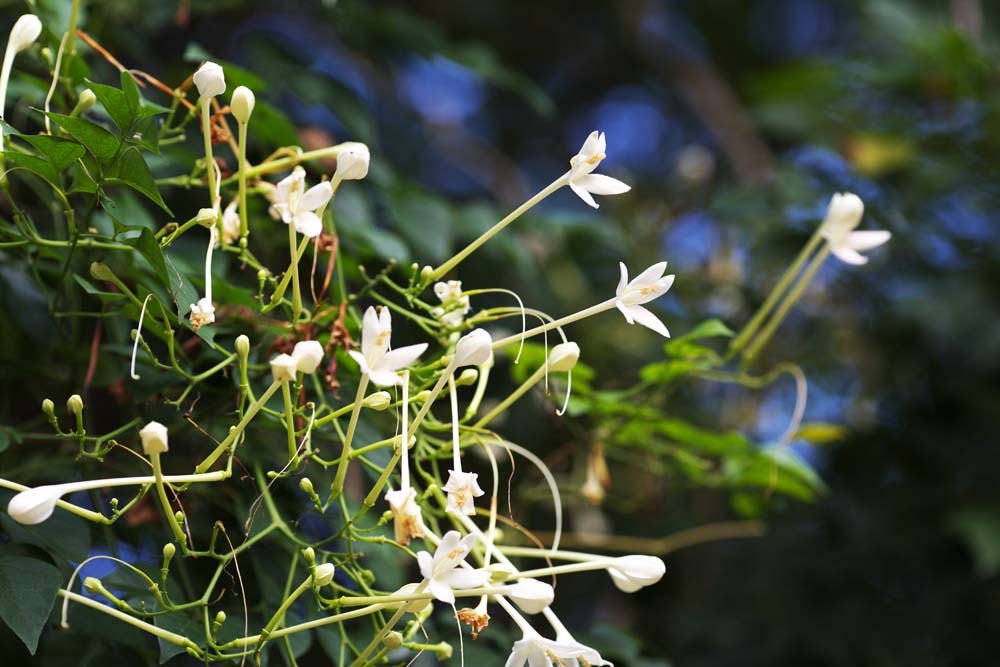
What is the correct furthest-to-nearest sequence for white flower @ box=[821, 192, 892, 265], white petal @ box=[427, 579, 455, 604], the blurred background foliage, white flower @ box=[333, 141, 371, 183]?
the blurred background foliage < white flower @ box=[821, 192, 892, 265] < white flower @ box=[333, 141, 371, 183] < white petal @ box=[427, 579, 455, 604]

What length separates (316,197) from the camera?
0.54m

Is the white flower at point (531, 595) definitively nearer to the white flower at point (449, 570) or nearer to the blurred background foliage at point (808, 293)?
the white flower at point (449, 570)

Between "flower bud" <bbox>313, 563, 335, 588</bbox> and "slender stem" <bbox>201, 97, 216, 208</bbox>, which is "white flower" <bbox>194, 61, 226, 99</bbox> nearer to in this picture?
"slender stem" <bbox>201, 97, 216, 208</bbox>

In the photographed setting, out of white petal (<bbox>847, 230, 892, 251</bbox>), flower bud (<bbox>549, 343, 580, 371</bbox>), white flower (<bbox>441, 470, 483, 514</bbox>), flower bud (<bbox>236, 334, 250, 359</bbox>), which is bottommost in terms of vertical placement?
white petal (<bbox>847, 230, 892, 251</bbox>)

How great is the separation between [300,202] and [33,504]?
0.20 metres

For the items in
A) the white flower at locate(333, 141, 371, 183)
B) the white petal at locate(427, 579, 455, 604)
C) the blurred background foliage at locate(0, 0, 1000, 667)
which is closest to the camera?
the white petal at locate(427, 579, 455, 604)

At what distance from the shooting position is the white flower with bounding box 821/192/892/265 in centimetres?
77

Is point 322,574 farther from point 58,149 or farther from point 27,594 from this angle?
point 58,149

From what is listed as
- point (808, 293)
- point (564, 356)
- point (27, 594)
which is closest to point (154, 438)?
point (27, 594)

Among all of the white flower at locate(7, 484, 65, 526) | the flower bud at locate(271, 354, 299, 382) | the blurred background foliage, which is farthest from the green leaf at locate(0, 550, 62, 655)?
the blurred background foliage

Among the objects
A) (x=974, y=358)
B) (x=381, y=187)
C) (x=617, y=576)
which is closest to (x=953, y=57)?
(x=974, y=358)

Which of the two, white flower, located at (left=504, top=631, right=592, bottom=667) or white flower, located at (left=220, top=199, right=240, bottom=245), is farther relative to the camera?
white flower, located at (left=220, top=199, right=240, bottom=245)

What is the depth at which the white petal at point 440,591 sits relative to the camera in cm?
46

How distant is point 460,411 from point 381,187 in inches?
10.3
